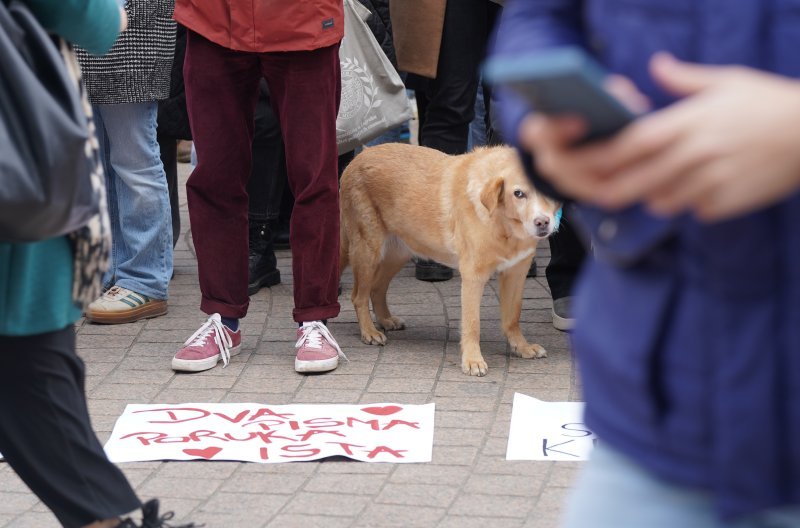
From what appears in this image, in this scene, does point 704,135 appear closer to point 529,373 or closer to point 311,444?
point 311,444

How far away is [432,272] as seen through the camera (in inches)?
252

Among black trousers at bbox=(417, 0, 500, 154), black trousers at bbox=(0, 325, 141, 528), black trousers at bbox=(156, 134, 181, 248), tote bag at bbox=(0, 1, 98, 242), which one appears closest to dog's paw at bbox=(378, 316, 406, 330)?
black trousers at bbox=(417, 0, 500, 154)

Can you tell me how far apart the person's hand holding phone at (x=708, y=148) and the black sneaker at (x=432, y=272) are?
5.17m

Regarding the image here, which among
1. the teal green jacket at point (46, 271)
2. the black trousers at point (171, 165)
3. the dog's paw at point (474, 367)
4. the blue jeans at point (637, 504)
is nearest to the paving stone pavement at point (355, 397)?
the dog's paw at point (474, 367)

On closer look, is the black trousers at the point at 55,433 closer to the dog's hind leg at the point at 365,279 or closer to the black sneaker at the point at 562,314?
the dog's hind leg at the point at 365,279

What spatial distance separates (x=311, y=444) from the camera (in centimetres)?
416

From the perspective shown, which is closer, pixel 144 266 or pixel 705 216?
pixel 705 216

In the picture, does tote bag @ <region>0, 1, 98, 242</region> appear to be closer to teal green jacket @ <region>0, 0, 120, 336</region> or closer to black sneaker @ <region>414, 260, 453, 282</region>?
teal green jacket @ <region>0, 0, 120, 336</region>

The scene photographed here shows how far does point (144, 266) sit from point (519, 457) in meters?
2.55

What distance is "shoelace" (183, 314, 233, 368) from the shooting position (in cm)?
503

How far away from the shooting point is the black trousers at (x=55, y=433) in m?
2.66

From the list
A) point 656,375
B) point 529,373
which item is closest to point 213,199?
point 529,373

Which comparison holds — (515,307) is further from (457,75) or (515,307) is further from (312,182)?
(457,75)

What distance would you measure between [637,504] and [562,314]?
167 inches
